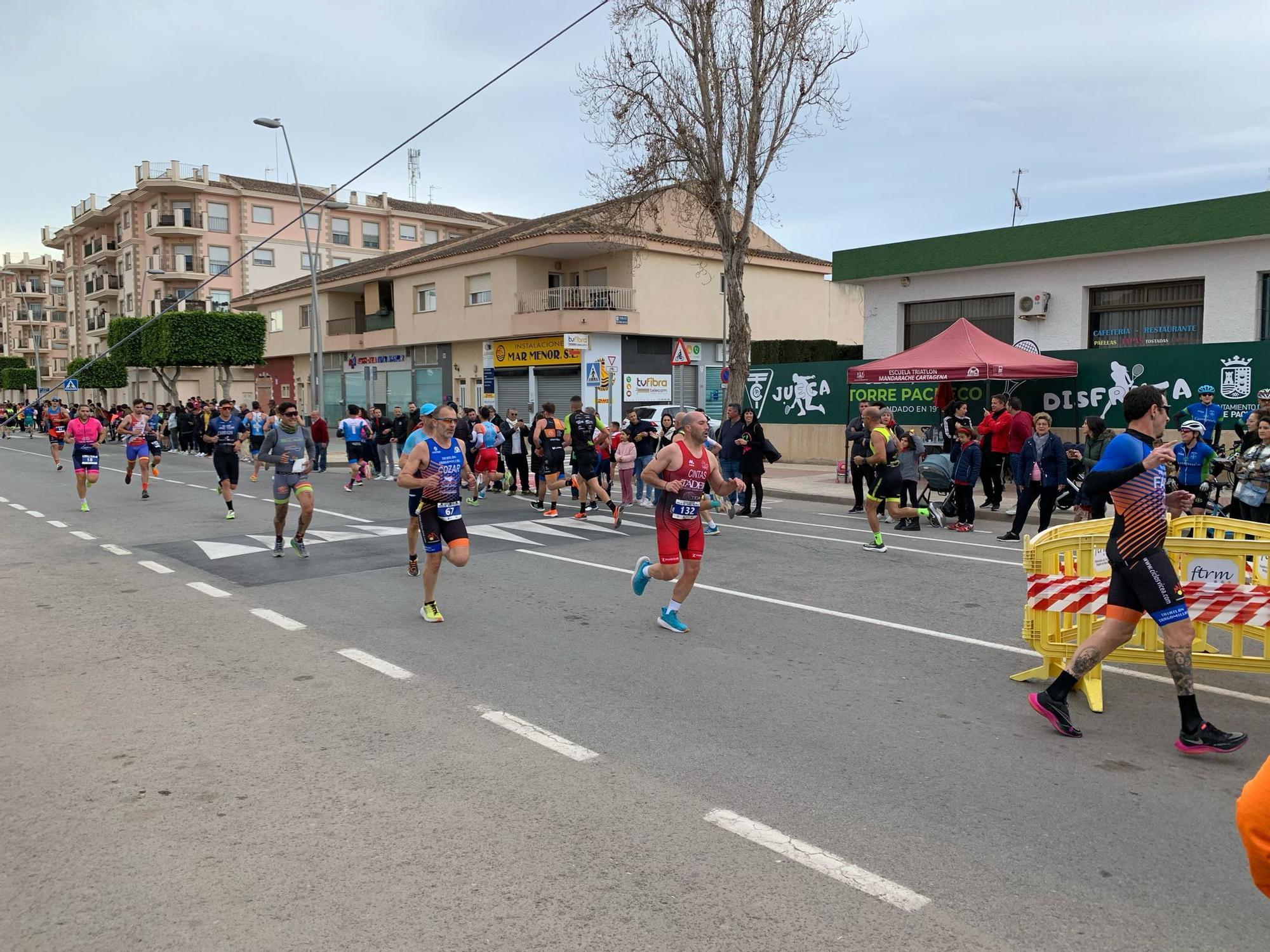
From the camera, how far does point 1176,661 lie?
4.97m

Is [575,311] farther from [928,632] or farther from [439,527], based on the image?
[928,632]

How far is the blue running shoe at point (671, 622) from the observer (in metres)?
7.64

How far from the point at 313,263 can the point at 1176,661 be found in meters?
29.2

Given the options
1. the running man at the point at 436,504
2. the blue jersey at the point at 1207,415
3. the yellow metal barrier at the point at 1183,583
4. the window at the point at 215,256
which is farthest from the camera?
the window at the point at 215,256

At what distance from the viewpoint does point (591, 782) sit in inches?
180

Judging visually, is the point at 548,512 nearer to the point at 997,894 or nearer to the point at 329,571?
the point at 329,571

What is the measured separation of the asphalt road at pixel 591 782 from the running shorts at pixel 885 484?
2.98 meters

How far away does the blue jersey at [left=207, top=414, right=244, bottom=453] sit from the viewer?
52.6 ft

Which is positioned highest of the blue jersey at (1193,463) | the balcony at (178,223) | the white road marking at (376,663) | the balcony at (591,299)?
the balcony at (178,223)

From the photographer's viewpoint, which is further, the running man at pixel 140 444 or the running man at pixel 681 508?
the running man at pixel 140 444

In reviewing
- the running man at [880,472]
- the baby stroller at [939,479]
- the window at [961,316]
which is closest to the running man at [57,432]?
the running man at [880,472]

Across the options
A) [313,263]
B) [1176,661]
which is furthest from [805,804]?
[313,263]

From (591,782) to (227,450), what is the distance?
1327 cm

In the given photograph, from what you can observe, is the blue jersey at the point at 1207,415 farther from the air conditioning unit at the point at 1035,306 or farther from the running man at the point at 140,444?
the running man at the point at 140,444
